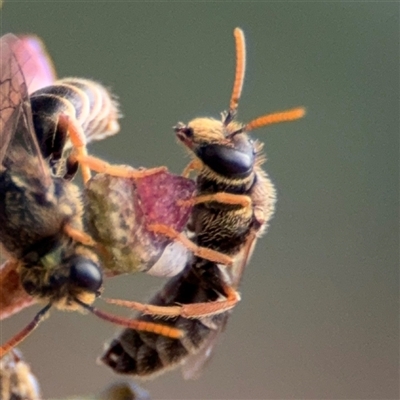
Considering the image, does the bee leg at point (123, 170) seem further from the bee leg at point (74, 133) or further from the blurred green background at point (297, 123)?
the blurred green background at point (297, 123)

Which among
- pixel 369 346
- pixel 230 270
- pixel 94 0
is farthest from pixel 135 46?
pixel 230 270

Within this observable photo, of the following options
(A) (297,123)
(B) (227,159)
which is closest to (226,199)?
(B) (227,159)

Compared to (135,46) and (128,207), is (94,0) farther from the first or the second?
(128,207)

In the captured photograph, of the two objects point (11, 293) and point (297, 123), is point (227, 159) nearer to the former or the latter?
point (11, 293)

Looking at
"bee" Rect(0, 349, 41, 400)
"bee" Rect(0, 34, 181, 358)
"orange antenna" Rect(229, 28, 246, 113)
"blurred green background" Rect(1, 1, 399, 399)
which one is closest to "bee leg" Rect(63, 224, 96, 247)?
"bee" Rect(0, 34, 181, 358)

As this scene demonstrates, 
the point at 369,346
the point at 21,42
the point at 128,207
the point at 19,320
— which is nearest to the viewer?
the point at 128,207

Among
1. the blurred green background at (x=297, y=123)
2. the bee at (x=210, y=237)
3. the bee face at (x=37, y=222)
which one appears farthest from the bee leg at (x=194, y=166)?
the blurred green background at (x=297, y=123)
